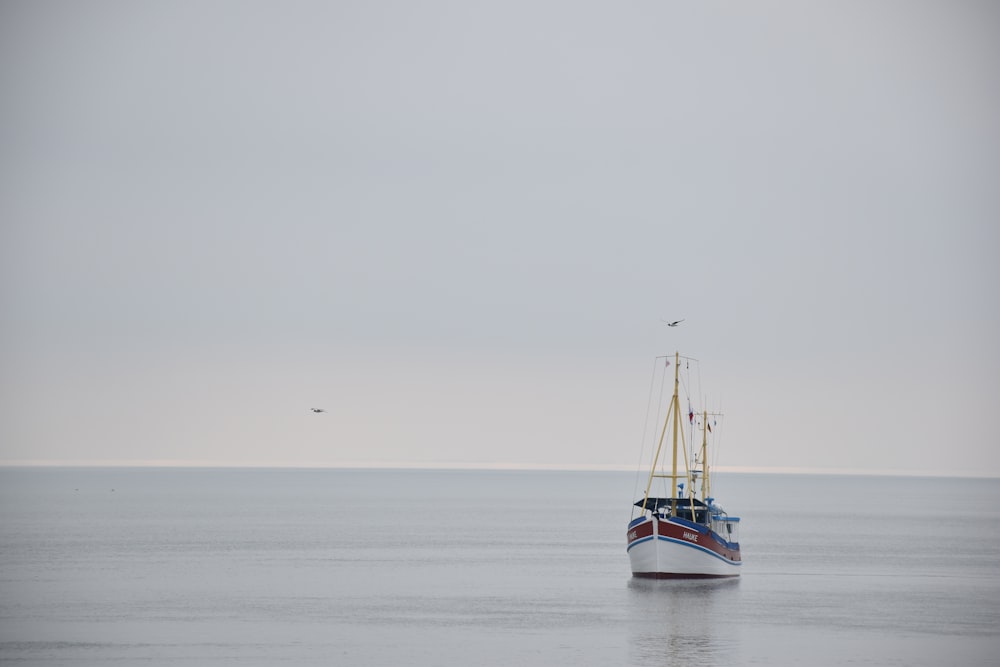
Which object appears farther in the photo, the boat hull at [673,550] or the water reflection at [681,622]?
the boat hull at [673,550]

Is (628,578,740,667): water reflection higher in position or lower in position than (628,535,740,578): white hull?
lower

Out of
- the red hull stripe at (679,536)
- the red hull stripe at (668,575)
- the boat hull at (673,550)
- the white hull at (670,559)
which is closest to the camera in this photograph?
the red hull stripe at (679,536)

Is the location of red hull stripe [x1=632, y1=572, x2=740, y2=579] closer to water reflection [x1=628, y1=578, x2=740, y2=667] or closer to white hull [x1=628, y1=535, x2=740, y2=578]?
white hull [x1=628, y1=535, x2=740, y2=578]

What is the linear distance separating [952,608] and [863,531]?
94527mm

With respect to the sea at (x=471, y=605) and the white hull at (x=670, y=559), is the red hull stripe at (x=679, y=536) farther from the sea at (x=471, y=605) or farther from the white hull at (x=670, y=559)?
the sea at (x=471, y=605)

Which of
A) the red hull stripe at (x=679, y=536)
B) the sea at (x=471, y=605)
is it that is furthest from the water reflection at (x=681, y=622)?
the red hull stripe at (x=679, y=536)

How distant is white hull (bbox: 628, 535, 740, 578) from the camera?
296 feet

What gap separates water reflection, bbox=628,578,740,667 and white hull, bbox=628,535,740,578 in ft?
2.25

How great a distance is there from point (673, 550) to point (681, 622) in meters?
15.0

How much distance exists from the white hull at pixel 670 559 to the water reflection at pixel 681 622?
686 millimetres

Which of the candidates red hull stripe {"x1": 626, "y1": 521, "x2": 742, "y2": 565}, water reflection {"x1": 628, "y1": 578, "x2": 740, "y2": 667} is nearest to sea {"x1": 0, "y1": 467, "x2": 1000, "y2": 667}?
water reflection {"x1": 628, "y1": 578, "x2": 740, "y2": 667}

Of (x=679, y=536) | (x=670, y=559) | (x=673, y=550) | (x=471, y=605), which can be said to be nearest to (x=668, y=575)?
(x=670, y=559)

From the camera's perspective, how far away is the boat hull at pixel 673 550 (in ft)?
292

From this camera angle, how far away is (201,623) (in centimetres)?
7269
